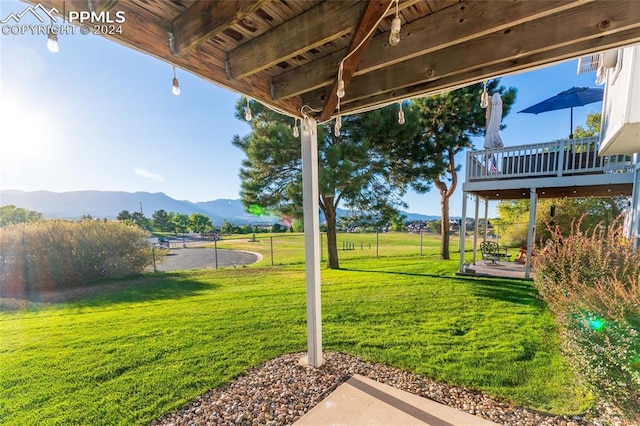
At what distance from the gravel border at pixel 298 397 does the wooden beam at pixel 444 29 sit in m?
2.51

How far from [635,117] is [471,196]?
5.94 m

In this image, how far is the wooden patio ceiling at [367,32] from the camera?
1.17 metres

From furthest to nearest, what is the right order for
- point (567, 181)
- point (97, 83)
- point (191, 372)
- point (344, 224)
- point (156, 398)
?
point (344, 224) < point (567, 181) < point (97, 83) < point (191, 372) < point (156, 398)

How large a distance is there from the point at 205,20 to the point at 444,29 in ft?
4.07

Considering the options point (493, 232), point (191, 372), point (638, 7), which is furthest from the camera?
point (493, 232)

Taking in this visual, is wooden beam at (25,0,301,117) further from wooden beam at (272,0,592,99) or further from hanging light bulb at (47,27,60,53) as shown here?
wooden beam at (272,0,592,99)

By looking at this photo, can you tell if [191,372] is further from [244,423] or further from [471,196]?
[471,196]

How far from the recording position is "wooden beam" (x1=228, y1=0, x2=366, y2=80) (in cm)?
121

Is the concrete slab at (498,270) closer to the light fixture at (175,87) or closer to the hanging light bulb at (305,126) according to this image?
the hanging light bulb at (305,126)

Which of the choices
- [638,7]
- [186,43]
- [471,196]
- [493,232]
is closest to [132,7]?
[186,43]

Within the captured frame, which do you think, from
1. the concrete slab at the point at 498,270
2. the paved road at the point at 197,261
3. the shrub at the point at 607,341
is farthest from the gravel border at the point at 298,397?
the paved road at the point at 197,261

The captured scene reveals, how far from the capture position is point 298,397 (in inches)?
81.3

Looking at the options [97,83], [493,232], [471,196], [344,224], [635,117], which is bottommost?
[493,232]

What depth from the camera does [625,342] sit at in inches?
60.7
